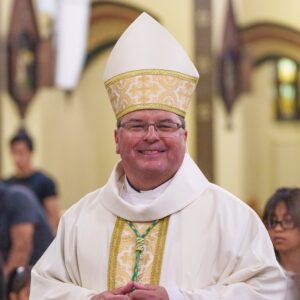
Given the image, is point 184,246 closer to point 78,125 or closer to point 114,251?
point 114,251

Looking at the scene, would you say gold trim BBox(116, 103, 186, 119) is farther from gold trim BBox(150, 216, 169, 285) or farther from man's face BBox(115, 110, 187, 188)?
gold trim BBox(150, 216, 169, 285)

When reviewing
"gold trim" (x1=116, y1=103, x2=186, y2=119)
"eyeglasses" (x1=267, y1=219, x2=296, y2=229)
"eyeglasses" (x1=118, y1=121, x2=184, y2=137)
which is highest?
"gold trim" (x1=116, y1=103, x2=186, y2=119)

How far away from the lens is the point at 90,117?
13.1 m

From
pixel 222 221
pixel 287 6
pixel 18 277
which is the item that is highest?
pixel 287 6

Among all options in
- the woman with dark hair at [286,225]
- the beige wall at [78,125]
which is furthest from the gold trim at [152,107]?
the beige wall at [78,125]

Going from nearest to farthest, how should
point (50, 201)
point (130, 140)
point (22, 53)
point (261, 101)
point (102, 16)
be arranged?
point (130, 140) → point (50, 201) → point (22, 53) → point (102, 16) → point (261, 101)

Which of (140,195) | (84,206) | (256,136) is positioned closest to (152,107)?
(140,195)

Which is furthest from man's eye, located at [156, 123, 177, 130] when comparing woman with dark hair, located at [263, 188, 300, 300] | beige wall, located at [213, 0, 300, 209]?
beige wall, located at [213, 0, 300, 209]

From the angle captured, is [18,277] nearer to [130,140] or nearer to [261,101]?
[130,140]

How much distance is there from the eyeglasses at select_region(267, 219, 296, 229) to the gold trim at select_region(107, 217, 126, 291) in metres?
0.69

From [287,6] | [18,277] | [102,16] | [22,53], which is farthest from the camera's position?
[287,6]

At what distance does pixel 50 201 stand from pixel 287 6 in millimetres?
7255

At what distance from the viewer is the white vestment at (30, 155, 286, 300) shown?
3.06 m

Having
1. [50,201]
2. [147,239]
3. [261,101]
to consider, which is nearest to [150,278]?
[147,239]
